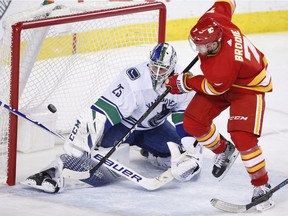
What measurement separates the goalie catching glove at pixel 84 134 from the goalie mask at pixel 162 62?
0.32 m

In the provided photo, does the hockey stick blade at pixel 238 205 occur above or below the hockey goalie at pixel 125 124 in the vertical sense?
below

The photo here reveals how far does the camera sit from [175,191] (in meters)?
4.41

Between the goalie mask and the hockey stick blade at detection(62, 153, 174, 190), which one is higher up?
the goalie mask

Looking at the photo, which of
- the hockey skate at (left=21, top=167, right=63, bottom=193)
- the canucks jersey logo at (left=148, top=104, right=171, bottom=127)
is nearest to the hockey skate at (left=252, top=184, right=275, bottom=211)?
the canucks jersey logo at (left=148, top=104, right=171, bottom=127)

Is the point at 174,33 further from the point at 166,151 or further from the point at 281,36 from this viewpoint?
the point at 166,151

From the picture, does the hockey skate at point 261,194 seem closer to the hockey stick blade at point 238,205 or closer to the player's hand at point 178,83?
the hockey stick blade at point 238,205

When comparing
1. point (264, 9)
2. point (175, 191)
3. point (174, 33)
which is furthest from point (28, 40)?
point (264, 9)

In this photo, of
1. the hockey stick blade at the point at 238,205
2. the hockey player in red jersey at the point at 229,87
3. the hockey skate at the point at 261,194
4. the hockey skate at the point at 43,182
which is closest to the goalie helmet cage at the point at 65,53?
the hockey skate at the point at 43,182

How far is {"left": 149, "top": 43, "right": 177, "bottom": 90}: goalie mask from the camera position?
424cm

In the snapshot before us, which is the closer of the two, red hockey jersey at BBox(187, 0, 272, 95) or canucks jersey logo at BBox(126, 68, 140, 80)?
red hockey jersey at BBox(187, 0, 272, 95)

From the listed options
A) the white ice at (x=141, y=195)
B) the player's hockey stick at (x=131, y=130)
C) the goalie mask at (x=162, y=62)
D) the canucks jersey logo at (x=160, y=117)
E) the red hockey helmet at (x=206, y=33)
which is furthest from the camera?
the canucks jersey logo at (x=160, y=117)

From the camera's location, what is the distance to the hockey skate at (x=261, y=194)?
13.5 feet

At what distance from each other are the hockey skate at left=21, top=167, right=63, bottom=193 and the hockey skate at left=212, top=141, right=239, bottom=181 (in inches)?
28.8

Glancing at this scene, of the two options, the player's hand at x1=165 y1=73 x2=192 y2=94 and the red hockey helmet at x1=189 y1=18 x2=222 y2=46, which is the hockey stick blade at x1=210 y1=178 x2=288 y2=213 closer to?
the player's hand at x1=165 y1=73 x2=192 y2=94
